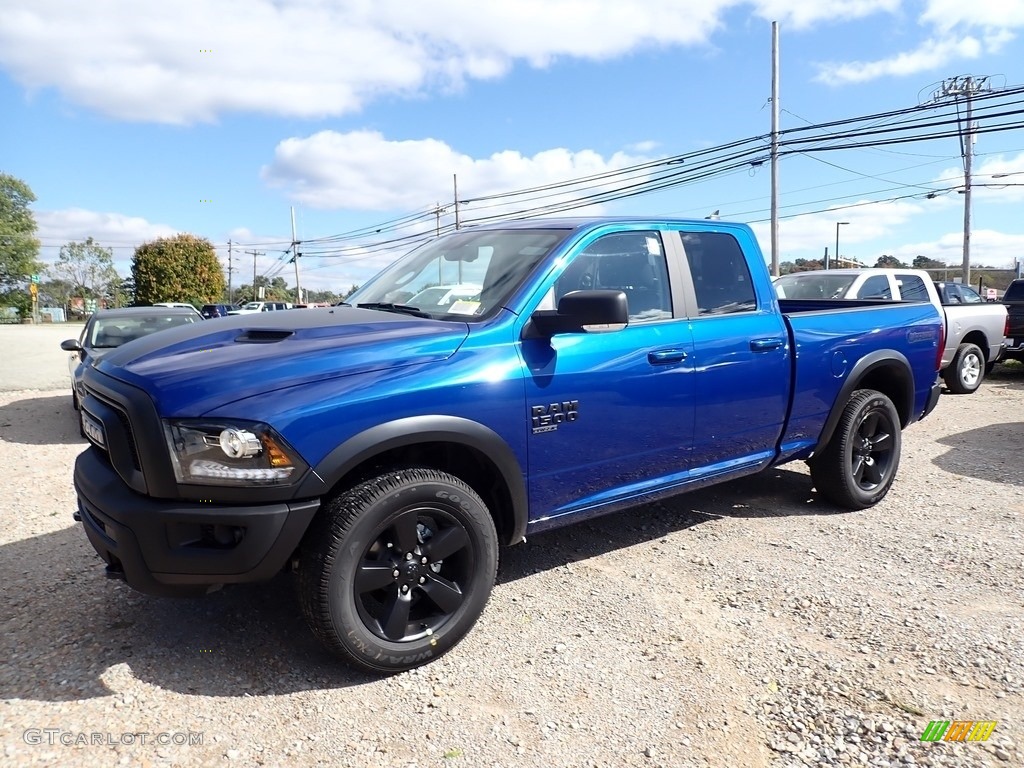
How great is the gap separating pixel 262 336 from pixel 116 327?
6702 mm

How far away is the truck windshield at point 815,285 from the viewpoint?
→ 391 inches

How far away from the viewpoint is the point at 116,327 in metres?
8.56

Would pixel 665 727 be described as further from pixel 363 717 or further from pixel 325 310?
pixel 325 310

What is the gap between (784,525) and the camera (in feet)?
15.5

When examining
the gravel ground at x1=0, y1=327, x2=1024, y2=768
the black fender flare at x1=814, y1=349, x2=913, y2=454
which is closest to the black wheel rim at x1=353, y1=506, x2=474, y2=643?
the gravel ground at x1=0, y1=327, x2=1024, y2=768

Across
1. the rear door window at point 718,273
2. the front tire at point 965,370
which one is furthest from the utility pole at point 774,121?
the rear door window at point 718,273

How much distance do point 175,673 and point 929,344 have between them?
5399 millimetres

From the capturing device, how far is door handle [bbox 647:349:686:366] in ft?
11.8

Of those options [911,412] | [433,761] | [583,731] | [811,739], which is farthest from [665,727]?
[911,412]

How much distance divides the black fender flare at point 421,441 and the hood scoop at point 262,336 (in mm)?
639

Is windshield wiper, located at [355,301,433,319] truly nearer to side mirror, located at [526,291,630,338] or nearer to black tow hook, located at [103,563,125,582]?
side mirror, located at [526,291,630,338]

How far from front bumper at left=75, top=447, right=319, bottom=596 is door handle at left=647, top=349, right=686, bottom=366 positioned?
6.04 ft

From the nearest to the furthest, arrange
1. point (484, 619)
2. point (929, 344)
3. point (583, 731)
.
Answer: point (583, 731)
point (484, 619)
point (929, 344)

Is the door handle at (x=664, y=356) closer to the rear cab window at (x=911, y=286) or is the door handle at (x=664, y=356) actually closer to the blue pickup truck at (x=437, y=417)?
the blue pickup truck at (x=437, y=417)
